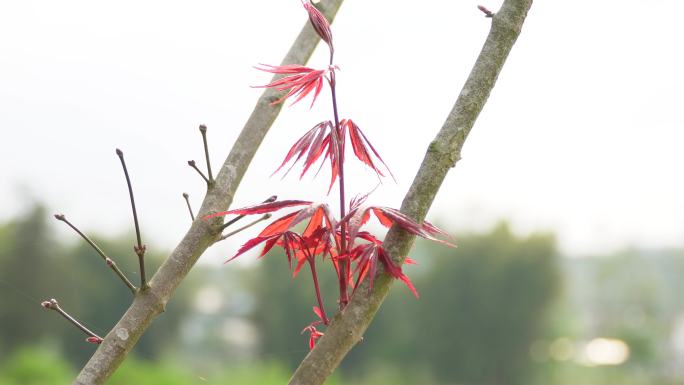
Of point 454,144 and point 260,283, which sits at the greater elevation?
point 260,283

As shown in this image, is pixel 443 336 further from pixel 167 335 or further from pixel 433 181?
pixel 433 181

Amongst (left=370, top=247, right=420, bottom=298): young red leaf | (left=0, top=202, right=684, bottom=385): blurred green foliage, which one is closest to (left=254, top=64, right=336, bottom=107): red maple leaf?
(left=370, top=247, right=420, bottom=298): young red leaf

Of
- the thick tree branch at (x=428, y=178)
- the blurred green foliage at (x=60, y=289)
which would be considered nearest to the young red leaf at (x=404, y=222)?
the thick tree branch at (x=428, y=178)

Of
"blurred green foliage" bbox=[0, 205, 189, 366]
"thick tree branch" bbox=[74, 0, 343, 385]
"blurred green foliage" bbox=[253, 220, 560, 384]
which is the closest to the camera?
"thick tree branch" bbox=[74, 0, 343, 385]

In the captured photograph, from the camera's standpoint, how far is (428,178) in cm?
69

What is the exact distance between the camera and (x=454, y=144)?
695 mm

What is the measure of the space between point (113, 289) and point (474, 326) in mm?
6459

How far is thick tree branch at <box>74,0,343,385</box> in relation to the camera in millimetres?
753

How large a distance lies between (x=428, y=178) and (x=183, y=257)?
267mm

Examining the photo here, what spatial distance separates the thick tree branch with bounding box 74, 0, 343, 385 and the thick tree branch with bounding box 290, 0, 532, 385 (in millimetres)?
194

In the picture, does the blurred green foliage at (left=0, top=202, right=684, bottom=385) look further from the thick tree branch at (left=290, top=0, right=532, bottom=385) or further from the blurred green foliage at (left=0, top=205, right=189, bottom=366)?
the thick tree branch at (left=290, top=0, right=532, bottom=385)

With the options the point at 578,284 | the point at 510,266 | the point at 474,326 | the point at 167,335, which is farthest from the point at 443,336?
the point at 578,284

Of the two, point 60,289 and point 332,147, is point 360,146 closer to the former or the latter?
point 332,147

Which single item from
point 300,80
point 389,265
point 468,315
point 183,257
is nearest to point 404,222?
point 389,265
